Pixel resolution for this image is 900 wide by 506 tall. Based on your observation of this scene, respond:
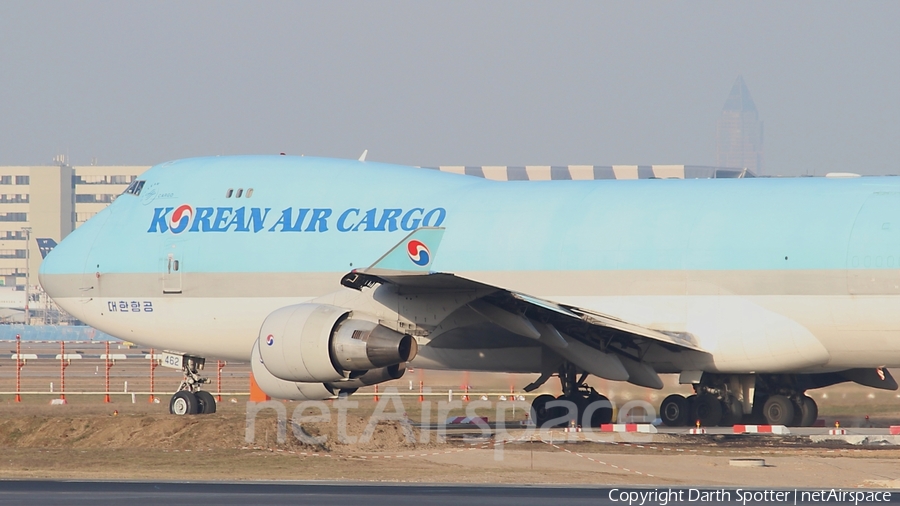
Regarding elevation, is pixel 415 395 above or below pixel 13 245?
below

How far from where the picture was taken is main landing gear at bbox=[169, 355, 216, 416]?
1093 inches

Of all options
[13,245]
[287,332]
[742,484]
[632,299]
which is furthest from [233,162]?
[13,245]

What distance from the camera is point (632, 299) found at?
24.6 meters

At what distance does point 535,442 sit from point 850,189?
681 centimetres

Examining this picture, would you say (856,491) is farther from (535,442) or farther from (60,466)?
(60,466)

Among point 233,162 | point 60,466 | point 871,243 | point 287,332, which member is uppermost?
point 233,162

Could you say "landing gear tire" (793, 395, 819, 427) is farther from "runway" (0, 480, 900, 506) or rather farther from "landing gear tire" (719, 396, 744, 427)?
"runway" (0, 480, 900, 506)

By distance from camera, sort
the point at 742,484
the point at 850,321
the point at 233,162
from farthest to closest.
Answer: the point at 233,162 → the point at 850,321 → the point at 742,484

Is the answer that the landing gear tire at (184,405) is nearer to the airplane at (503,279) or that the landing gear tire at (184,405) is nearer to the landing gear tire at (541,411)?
the airplane at (503,279)

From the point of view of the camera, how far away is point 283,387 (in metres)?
24.5

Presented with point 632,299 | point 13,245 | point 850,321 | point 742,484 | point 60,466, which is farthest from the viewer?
point 13,245

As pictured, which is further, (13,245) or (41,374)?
(13,245)

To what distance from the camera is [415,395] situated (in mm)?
36938

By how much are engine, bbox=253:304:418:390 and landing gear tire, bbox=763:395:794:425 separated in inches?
308
